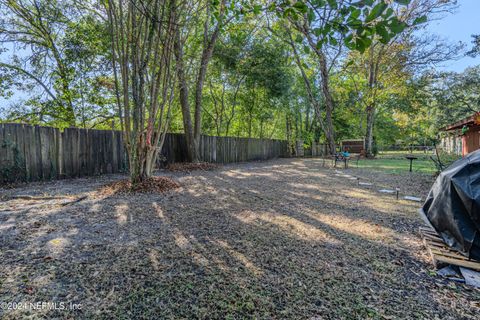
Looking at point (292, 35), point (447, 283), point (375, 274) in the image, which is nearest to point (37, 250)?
point (375, 274)

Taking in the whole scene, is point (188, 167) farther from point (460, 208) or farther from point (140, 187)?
→ point (460, 208)

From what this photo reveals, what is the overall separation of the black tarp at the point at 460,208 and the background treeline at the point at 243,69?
135 centimetres

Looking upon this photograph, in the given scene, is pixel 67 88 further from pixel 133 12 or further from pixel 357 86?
pixel 357 86

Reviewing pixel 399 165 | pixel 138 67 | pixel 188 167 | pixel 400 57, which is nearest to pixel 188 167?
pixel 188 167

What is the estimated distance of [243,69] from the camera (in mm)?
10797

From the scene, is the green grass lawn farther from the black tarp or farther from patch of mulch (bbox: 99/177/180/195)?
patch of mulch (bbox: 99/177/180/195)

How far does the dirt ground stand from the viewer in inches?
52.4

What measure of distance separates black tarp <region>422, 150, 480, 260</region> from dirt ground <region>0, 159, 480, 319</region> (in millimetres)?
282

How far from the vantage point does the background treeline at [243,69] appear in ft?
22.6

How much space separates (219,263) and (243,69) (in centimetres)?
1037

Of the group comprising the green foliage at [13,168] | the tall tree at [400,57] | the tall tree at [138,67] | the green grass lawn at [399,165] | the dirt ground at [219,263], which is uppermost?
the tall tree at [400,57]

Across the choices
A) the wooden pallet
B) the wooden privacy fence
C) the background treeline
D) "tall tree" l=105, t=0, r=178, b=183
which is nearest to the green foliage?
the wooden privacy fence

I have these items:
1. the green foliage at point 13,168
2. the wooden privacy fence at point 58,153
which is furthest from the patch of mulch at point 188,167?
the green foliage at point 13,168

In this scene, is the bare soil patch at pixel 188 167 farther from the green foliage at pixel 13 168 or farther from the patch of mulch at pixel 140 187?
the green foliage at pixel 13 168
